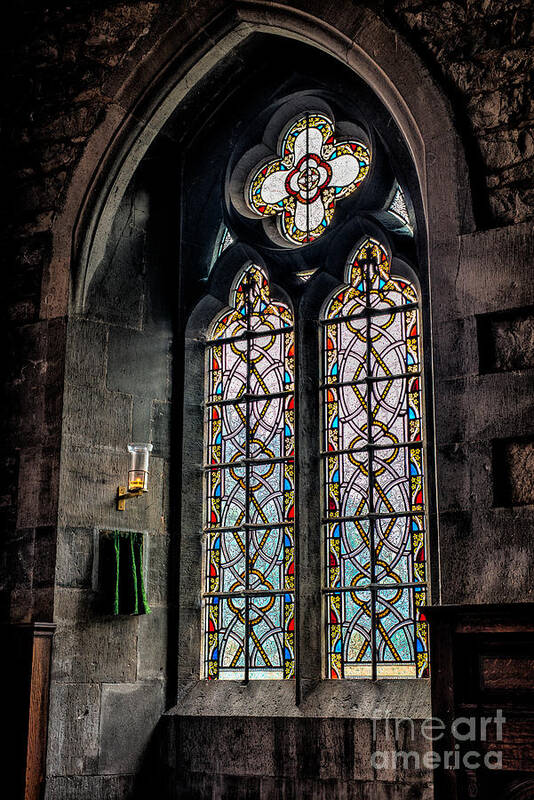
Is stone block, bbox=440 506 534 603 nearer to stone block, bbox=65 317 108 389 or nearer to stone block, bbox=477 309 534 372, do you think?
stone block, bbox=477 309 534 372

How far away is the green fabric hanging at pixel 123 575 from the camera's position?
6.12 m

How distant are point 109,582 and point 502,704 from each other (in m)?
2.50

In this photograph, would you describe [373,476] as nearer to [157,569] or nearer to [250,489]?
[250,489]

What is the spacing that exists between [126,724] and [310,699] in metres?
1.01

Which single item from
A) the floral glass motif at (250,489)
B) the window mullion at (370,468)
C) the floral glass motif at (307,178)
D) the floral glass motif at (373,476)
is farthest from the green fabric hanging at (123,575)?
the floral glass motif at (307,178)

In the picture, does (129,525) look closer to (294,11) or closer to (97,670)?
(97,670)

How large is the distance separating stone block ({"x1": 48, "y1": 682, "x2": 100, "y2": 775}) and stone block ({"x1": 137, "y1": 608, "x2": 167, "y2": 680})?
0.34m

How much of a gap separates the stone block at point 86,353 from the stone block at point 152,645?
1309 mm

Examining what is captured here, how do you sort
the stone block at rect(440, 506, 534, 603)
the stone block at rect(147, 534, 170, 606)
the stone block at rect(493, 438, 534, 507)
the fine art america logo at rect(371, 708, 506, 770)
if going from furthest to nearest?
the stone block at rect(147, 534, 170, 606), the stone block at rect(493, 438, 534, 507), the stone block at rect(440, 506, 534, 603), the fine art america logo at rect(371, 708, 506, 770)

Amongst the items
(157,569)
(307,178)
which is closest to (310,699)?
(157,569)

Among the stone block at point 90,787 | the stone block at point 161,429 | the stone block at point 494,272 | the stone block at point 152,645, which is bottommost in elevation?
the stone block at point 90,787

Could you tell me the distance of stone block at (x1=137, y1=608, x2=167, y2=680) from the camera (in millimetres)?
6246

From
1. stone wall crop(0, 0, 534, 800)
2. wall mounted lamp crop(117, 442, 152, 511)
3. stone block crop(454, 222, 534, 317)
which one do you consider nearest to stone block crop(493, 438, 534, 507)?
stone wall crop(0, 0, 534, 800)

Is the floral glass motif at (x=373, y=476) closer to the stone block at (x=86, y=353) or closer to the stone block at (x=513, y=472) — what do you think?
the stone block at (x=513, y=472)
